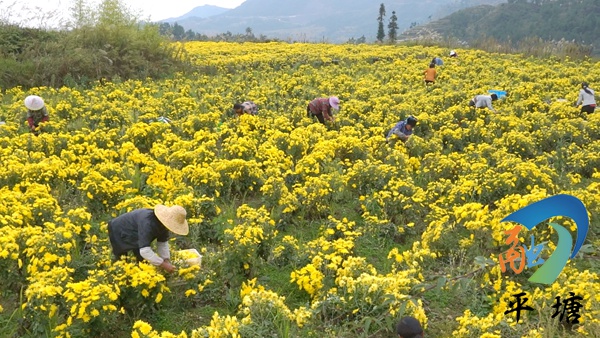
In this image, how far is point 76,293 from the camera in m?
4.33

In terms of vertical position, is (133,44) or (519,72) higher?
(133,44)

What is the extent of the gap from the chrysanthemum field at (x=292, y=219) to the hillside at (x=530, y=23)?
206ft

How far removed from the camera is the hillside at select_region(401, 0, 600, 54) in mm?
76188

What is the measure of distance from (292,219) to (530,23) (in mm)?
89275

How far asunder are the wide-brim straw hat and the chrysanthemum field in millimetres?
451

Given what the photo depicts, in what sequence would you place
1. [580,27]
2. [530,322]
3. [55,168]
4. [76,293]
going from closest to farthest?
[76,293] < [530,322] < [55,168] < [580,27]

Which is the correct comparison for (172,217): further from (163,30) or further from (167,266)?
(163,30)

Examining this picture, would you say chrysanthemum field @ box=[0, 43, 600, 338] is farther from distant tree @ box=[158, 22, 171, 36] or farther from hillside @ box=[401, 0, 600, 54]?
hillside @ box=[401, 0, 600, 54]

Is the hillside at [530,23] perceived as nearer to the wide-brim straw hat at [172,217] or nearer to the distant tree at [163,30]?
the distant tree at [163,30]

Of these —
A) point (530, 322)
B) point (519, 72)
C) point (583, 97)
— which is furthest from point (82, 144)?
point (519, 72)

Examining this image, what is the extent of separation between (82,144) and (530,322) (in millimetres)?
7551

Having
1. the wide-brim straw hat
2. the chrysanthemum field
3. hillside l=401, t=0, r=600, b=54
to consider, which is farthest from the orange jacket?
hillside l=401, t=0, r=600, b=54

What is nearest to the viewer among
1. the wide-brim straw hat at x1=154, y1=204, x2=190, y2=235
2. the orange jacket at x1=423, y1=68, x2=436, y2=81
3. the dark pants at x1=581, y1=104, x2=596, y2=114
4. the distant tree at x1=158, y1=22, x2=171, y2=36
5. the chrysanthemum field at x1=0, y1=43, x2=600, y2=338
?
the chrysanthemum field at x1=0, y1=43, x2=600, y2=338

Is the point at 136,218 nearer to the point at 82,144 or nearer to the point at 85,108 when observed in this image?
the point at 82,144
